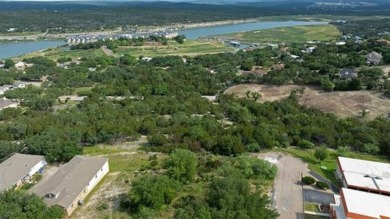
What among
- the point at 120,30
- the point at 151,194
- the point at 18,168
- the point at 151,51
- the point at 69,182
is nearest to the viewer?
the point at 151,194

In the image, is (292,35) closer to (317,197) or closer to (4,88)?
(4,88)

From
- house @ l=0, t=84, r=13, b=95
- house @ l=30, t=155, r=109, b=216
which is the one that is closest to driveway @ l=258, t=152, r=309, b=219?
house @ l=30, t=155, r=109, b=216

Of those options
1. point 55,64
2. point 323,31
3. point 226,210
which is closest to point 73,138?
point 226,210

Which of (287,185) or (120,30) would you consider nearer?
(287,185)

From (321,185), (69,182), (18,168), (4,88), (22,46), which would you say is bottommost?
(321,185)

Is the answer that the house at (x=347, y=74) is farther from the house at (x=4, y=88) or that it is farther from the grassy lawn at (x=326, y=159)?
the house at (x=4, y=88)

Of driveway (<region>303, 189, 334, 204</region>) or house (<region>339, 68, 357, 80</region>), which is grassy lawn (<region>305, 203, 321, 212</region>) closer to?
driveway (<region>303, 189, 334, 204</region>)

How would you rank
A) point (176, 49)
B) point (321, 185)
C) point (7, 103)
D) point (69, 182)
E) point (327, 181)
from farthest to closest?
point (176, 49) < point (7, 103) < point (327, 181) < point (321, 185) < point (69, 182)

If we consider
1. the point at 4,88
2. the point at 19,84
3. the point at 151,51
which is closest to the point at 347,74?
the point at 151,51
